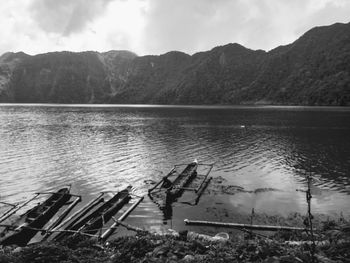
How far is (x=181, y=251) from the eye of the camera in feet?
51.7

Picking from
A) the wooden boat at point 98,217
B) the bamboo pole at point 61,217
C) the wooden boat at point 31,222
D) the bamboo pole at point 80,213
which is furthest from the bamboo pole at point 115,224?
the wooden boat at point 31,222

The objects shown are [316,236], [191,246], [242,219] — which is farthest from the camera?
[242,219]

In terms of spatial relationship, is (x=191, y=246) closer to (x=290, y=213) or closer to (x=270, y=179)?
(x=290, y=213)

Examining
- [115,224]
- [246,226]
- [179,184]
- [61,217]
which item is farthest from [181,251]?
[179,184]

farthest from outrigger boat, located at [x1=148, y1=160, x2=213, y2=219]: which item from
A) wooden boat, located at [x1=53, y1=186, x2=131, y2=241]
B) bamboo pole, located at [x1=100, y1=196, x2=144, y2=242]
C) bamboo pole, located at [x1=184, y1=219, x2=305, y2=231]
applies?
bamboo pole, located at [x1=184, y1=219, x2=305, y2=231]

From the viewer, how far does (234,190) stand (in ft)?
105

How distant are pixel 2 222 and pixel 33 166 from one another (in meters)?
20.2

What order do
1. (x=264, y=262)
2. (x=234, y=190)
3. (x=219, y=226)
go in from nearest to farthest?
1. (x=264, y=262)
2. (x=219, y=226)
3. (x=234, y=190)

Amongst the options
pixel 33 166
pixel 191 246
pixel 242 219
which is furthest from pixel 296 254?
pixel 33 166

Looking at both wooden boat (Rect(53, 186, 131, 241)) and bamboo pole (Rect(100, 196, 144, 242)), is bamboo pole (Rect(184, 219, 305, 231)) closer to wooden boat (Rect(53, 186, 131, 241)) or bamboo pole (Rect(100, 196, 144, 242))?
bamboo pole (Rect(100, 196, 144, 242))

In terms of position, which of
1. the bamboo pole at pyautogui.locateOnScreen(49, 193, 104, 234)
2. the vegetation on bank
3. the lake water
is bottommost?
the lake water

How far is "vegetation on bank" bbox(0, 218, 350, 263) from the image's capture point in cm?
1425

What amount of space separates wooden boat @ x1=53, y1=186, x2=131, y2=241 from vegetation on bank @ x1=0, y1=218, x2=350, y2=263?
7.45ft

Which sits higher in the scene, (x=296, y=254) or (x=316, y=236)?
(x=296, y=254)
